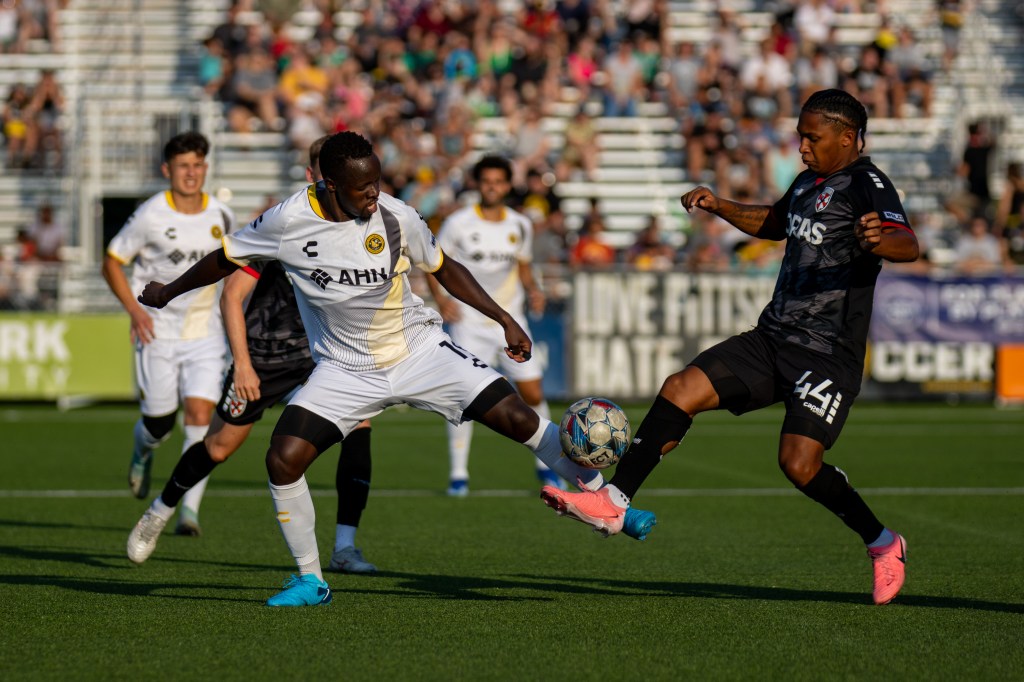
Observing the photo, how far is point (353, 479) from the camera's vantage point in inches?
344

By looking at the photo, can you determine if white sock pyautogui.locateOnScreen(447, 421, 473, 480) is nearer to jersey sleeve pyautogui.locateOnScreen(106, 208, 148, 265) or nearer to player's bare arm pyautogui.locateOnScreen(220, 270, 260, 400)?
jersey sleeve pyautogui.locateOnScreen(106, 208, 148, 265)

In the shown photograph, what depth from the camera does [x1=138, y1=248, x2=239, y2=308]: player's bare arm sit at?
7289 mm

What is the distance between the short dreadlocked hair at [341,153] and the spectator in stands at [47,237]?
58.0 ft

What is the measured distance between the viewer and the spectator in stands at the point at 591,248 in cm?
2266

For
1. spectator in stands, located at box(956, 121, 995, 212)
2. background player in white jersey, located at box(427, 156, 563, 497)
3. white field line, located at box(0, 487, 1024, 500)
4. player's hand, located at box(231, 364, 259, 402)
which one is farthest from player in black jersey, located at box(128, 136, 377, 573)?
spectator in stands, located at box(956, 121, 995, 212)

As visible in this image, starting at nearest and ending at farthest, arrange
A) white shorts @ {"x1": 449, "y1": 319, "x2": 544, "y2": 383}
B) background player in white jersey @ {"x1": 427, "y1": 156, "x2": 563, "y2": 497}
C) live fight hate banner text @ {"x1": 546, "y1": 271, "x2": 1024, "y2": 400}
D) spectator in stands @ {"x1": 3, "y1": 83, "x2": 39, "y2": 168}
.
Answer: background player in white jersey @ {"x1": 427, "y1": 156, "x2": 563, "y2": 497} → white shorts @ {"x1": 449, "y1": 319, "x2": 544, "y2": 383} → live fight hate banner text @ {"x1": 546, "y1": 271, "x2": 1024, "y2": 400} → spectator in stands @ {"x1": 3, "y1": 83, "x2": 39, "y2": 168}

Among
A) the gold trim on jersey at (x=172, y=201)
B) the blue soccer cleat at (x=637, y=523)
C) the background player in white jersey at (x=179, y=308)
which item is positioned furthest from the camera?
the gold trim on jersey at (x=172, y=201)

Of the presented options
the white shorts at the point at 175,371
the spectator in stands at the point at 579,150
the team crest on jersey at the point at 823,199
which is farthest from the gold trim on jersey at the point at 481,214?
the spectator in stands at the point at 579,150

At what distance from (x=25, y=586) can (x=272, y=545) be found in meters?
1.91

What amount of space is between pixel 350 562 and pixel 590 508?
2.08m

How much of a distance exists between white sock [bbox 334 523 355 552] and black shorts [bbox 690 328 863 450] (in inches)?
94.3

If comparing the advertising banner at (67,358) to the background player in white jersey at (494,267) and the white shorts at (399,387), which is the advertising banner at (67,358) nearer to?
the background player in white jersey at (494,267)

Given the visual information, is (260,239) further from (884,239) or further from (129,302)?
(884,239)

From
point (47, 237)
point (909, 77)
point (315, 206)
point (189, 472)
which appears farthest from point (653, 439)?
point (909, 77)
